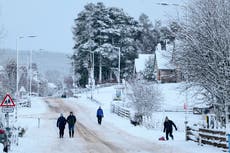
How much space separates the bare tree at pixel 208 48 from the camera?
21906 mm

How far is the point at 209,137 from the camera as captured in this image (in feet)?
72.1

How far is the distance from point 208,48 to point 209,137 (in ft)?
13.8

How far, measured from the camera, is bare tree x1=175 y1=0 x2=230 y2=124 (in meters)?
21.9

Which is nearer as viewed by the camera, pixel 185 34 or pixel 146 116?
pixel 185 34

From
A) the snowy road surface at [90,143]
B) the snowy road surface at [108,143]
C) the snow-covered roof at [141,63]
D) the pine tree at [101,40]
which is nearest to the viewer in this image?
the snowy road surface at [90,143]

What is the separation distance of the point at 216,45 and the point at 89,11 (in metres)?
79.5

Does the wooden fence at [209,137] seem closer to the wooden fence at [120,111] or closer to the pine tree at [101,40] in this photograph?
the wooden fence at [120,111]

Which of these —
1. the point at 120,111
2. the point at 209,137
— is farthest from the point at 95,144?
the point at 120,111

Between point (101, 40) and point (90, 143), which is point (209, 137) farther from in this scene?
point (101, 40)

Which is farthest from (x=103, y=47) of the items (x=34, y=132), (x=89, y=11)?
(x=34, y=132)

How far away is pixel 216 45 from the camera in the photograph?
22078 millimetres

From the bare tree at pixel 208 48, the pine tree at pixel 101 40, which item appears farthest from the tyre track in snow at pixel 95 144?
the pine tree at pixel 101 40

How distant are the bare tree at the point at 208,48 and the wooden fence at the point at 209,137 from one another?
1742mm

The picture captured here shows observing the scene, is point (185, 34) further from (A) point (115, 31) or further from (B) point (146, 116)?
(A) point (115, 31)
